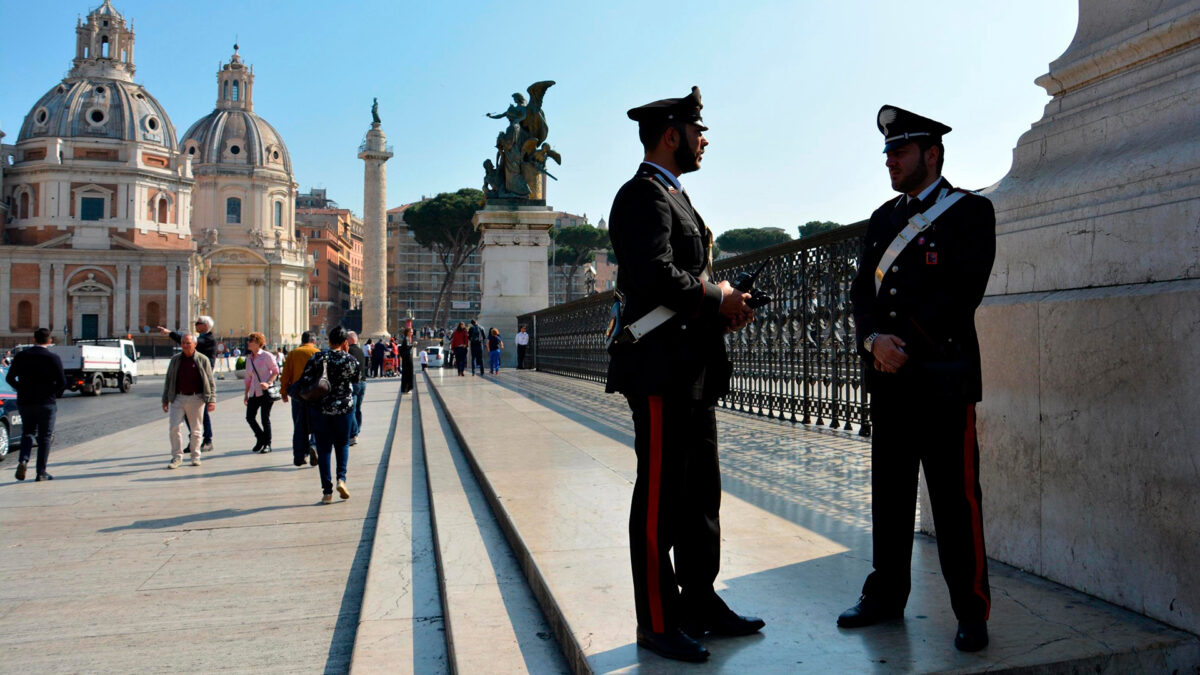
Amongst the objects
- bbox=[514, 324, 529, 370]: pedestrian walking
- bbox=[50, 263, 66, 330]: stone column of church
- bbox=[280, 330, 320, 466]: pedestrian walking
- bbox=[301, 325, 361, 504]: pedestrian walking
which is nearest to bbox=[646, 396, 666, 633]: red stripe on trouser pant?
bbox=[301, 325, 361, 504]: pedestrian walking

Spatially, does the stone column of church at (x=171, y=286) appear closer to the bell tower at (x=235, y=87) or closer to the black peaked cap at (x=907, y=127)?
the bell tower at (x=235, y=87)

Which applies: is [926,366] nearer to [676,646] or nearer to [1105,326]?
[1105,326]

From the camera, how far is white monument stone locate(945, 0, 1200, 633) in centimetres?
260

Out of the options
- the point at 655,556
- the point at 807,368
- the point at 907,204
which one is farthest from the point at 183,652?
the point at 807,368

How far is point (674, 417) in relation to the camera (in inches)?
104

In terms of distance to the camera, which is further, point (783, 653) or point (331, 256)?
point (331, 256)

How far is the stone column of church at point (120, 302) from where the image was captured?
7381cm

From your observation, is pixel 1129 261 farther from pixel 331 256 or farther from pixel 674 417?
pixel 331 256

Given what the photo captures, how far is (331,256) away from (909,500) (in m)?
122

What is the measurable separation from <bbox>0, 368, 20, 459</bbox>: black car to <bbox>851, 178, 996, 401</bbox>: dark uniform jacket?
11.2m

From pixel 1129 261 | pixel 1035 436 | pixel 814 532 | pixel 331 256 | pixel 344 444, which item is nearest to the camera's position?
pixel 1129 261

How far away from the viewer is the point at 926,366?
260 cm

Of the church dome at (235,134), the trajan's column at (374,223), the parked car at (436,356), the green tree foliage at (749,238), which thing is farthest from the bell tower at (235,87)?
the parked car at (436,356)

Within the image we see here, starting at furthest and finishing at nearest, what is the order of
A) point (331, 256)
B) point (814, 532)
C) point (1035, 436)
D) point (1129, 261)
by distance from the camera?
1. point (331, 256)
2. point (814, 532)
3. point (1035, 436)
4. point (1129, 261)
